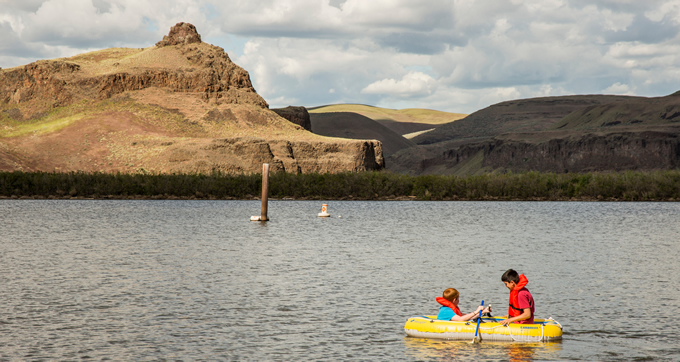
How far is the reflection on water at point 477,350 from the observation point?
13797 mm

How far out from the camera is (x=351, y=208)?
6712cm

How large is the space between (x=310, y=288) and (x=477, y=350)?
7663 millimetres

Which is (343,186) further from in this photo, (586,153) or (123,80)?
(586,153)

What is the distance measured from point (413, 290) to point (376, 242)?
48.2 ft

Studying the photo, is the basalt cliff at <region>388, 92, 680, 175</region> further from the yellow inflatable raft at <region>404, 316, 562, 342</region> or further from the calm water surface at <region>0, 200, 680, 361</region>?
the yellow inflatable raft at <region>404, 316, 562, 342</region>

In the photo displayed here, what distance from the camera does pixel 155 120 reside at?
10212 cm

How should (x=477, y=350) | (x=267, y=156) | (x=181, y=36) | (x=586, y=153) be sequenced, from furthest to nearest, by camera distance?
(x=586, y=153)
(x=181, y=36)
(x=267, y=156)
(x=477, y=350)

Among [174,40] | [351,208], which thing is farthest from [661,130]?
[351,208]

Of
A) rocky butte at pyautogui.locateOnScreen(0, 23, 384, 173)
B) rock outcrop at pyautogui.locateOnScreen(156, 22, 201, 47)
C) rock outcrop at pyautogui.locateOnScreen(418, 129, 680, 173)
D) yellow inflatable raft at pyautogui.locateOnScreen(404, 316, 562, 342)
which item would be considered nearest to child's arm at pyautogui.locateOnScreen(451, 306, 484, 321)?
yellow inflatable raft at pyautogui.locateOnScreen(404, 316, 562, 342)

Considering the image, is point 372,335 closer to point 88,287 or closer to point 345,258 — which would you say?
point 88,287

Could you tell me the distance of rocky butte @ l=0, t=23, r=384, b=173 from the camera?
88938mm

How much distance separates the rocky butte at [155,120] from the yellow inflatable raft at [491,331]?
71264 mm

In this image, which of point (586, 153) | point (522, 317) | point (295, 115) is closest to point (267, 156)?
point (295, 115)

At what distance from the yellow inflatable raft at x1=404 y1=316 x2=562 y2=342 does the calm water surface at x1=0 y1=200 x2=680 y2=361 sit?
0.18m
